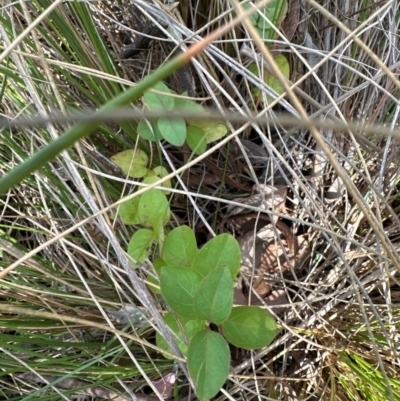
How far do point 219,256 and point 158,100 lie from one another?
243 mm

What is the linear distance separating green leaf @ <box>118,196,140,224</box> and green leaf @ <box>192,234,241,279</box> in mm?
146

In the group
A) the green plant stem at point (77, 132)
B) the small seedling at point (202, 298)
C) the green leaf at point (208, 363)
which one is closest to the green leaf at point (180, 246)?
the small seedling at point (202, 298)

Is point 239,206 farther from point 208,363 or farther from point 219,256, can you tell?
point 208,363

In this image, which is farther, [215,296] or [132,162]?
[132,162]

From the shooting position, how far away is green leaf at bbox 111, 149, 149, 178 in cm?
70

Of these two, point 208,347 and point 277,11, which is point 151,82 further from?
point 277,11

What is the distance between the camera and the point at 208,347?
50 cm

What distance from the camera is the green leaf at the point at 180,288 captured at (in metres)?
0.52

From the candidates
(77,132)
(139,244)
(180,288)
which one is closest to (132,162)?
(139,244)

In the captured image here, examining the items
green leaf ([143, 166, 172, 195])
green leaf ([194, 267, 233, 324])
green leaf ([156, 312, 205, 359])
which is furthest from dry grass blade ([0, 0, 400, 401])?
green leaf ([194, 267, 233, 324])

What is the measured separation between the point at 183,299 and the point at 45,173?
35 cm

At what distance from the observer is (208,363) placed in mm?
497

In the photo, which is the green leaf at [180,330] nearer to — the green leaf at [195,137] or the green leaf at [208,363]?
the green leaf at [208,363]

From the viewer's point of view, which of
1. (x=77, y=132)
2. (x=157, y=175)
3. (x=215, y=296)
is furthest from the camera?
(x=157, y=175)
